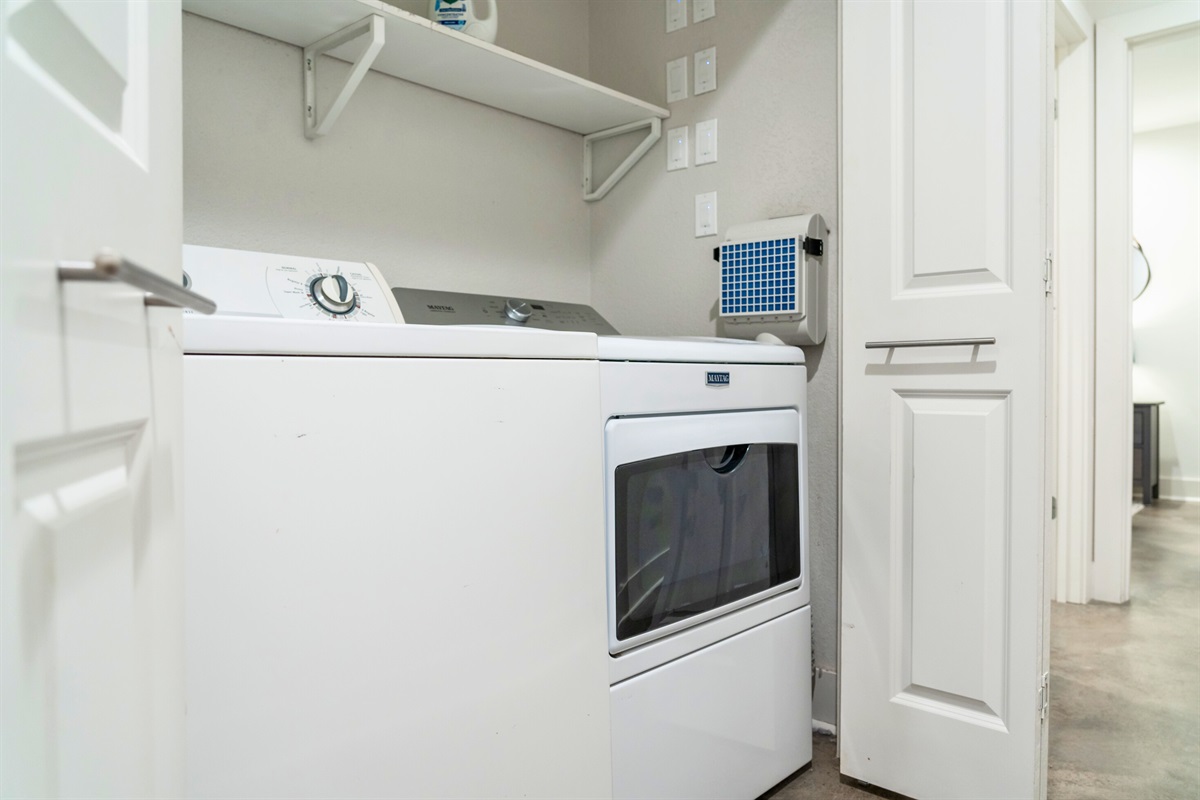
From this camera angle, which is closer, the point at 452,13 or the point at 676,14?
the point at 452,13

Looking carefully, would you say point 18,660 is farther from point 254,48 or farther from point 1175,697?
point 1175,697

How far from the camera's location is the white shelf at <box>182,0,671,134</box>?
1426 millimetres

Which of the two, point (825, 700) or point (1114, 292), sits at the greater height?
point (1114, 292)

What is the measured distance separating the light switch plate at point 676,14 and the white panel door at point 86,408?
174 cm

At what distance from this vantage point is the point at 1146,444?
4703 mm

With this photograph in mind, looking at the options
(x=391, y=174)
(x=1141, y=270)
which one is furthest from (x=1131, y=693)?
(x=1141, y=270)

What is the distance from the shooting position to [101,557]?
39 cm

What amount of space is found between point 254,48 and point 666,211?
1064mm

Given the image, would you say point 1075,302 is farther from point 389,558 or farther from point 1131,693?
point 389,558

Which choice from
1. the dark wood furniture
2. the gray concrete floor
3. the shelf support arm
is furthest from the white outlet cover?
the dark wood furniture

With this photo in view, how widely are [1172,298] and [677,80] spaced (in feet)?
15.5

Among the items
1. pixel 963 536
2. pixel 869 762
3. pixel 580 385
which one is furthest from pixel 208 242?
pixel 869 762

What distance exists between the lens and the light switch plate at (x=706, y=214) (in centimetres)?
198

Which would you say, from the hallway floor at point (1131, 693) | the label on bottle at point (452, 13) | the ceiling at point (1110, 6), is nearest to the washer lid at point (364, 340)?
the label on bottle at point (452, 13)
